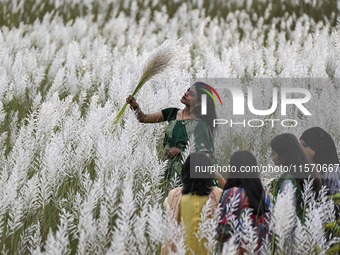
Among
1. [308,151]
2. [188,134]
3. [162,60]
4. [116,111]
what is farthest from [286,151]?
[116,111]

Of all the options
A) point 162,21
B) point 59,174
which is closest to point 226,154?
point 59,174

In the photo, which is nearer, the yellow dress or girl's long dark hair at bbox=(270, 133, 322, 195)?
the yellow dress

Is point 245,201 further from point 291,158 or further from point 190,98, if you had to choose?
point 190,98

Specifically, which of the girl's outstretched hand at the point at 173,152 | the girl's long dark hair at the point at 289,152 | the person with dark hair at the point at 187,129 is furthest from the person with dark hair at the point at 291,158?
the girl's outstretched hand at the point at 173,152

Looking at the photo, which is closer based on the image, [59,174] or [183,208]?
[183,208]

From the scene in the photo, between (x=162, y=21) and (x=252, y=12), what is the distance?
2.51 metres

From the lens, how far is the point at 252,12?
10938mm

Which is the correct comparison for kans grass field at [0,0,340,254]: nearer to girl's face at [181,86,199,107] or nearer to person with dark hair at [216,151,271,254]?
person with dark hair at [216,151,271,254]

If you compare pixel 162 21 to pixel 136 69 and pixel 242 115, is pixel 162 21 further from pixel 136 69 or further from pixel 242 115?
pixel 242 115

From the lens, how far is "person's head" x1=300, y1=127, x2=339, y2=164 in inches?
122

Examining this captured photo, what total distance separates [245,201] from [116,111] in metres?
2.27

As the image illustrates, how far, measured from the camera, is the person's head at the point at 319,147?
3100mm

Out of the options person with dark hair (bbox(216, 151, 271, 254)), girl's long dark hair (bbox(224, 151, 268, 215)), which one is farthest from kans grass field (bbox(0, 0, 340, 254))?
girl's long dark hair (bbox(224, 151, 268, 215))

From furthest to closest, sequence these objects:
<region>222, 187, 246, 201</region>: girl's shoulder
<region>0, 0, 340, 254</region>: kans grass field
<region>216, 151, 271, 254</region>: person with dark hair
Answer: <region>222, 187, 246, 201</region>: girl's shoulder, <region>216, 151, 271, 254</region>: person with dark hair, <region>0, 0, 340, 254</region>: kans grass field
